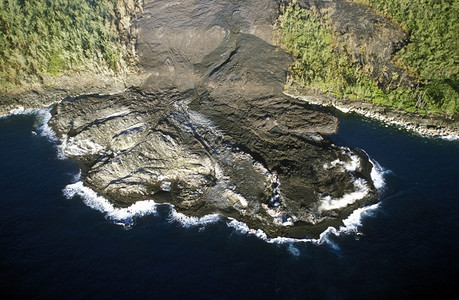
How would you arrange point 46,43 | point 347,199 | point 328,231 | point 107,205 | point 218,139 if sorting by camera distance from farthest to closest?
point 46,43, point 218,139, point 107,205, point 347,199, point 328,231

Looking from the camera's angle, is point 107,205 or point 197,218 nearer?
point 197,218

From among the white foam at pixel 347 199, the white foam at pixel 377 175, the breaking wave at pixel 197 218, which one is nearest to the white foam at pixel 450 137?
the white foam at pixel 377 175

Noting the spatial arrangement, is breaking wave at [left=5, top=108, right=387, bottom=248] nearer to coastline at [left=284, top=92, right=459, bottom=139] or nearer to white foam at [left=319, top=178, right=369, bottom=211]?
white foam at [left=319, top=178, right=369, bottom=211]

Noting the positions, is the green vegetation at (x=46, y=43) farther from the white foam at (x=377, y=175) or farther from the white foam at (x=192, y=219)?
the white foam at (x=377, y=175)

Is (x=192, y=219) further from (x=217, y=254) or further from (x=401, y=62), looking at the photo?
(x=401, y=62)

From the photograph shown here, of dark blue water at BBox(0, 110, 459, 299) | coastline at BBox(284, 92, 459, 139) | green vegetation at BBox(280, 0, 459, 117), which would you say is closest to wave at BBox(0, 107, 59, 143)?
dark blue water at BBox(0, 110, 459, 299)

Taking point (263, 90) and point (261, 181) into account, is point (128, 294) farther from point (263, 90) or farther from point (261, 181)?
point (263, 90)

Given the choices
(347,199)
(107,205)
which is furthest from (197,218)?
(347,199)
